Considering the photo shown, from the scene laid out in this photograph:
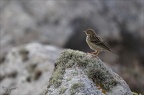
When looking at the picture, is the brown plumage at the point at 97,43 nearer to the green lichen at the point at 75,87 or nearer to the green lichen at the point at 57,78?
the green lichen at the point at 57,78

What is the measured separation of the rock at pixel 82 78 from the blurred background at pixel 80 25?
842cm

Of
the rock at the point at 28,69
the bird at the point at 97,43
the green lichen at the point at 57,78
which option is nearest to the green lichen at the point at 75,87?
the green lichen at the point at 57,78

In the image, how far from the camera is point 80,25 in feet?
65.9

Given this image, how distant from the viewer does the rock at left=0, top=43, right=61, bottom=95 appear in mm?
13148

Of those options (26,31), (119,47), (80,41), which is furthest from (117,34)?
(26,31)

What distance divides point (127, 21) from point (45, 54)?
26.6 feet

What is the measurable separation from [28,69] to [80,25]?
21.1 feet

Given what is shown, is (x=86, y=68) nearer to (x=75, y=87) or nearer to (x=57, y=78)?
(x=57, y=78)

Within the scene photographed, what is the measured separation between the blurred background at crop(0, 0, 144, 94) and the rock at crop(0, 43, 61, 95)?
11.7 feet

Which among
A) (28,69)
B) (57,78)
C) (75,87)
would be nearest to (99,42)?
(57,78)

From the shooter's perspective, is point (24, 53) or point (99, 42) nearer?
point (99, 42)

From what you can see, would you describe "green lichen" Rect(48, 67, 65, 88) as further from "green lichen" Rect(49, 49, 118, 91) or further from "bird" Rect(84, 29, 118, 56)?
"bird" Rect(84, 29, 118, 56)

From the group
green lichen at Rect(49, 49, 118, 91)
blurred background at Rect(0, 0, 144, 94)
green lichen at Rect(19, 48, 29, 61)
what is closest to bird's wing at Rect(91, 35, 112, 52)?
green lichen at Rect(49, 49, 118, 91)

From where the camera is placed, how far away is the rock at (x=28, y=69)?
13.1m
